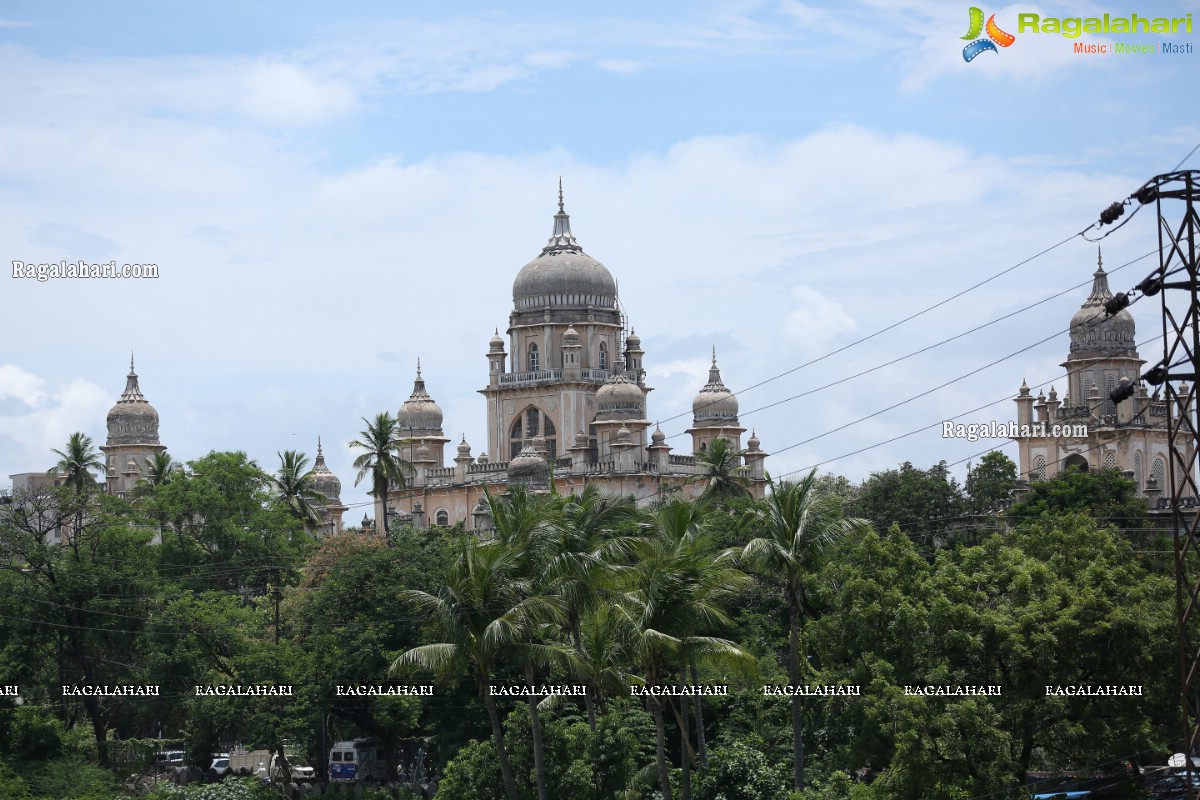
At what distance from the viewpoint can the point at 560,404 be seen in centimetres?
11300

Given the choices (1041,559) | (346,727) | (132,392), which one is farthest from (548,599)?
(132,392)

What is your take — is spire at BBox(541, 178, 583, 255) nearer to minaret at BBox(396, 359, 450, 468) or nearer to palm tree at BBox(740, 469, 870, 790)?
minaret at BBox(396, 359, 450, 468)

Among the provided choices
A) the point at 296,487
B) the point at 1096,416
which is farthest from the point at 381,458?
the point at 1096,416

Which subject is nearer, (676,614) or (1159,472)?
(676,614)

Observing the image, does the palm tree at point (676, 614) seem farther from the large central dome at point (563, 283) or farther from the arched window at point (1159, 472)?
the large central dome at point (563, 283)

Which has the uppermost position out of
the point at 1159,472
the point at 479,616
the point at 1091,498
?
the point at 1159,472

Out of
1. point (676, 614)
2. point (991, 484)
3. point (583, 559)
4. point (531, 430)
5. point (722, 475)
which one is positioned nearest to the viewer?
point (676, 614)

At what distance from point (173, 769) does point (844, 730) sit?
30.5m

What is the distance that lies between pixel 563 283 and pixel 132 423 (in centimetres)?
2863

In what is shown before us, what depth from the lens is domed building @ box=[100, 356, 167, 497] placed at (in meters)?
120

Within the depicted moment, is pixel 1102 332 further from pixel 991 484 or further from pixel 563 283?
pixel 563 283

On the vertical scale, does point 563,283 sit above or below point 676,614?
above

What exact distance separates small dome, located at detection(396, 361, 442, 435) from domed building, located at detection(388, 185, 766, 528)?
6 cm

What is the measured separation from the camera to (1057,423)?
106125mm
